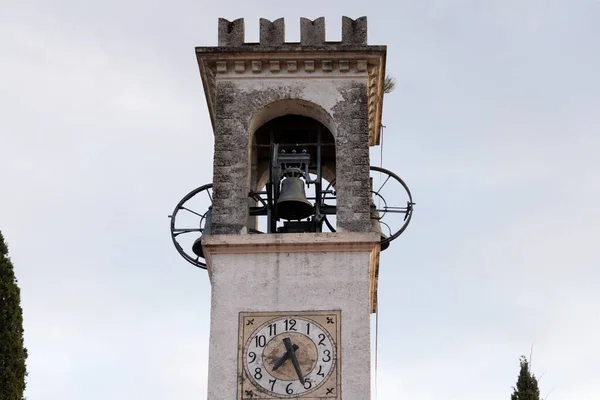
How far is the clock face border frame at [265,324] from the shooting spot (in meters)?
20.5

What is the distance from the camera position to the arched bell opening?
882 inches

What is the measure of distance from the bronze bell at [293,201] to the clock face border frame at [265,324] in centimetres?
182

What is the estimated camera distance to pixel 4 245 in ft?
78.2

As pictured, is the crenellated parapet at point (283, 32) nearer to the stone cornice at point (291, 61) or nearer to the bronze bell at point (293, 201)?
the stone cornice at point (291, 61)

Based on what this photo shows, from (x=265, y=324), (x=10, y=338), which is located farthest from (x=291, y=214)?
(x=10, y=338)

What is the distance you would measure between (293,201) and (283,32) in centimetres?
260

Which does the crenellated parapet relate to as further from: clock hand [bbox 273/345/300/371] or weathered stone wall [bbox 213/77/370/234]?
clock hand [bbox 273/345/300/371]

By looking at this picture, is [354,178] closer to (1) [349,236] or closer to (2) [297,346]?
(1) [349,236]

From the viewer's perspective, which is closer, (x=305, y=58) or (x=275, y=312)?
(x=275, y=312)

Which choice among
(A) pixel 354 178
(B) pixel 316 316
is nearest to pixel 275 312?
(B) pixel 316 316

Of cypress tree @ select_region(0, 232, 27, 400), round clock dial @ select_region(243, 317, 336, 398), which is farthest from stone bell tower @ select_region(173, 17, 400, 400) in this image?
cypress tree @ select_region(0, 232, 27, 400)

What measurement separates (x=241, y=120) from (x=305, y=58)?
127 cm

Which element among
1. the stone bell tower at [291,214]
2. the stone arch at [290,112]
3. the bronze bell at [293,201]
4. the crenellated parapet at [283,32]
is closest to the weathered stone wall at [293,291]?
the stone bell tower at [291,214]

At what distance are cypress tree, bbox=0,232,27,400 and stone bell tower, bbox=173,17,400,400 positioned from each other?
9.62ft
